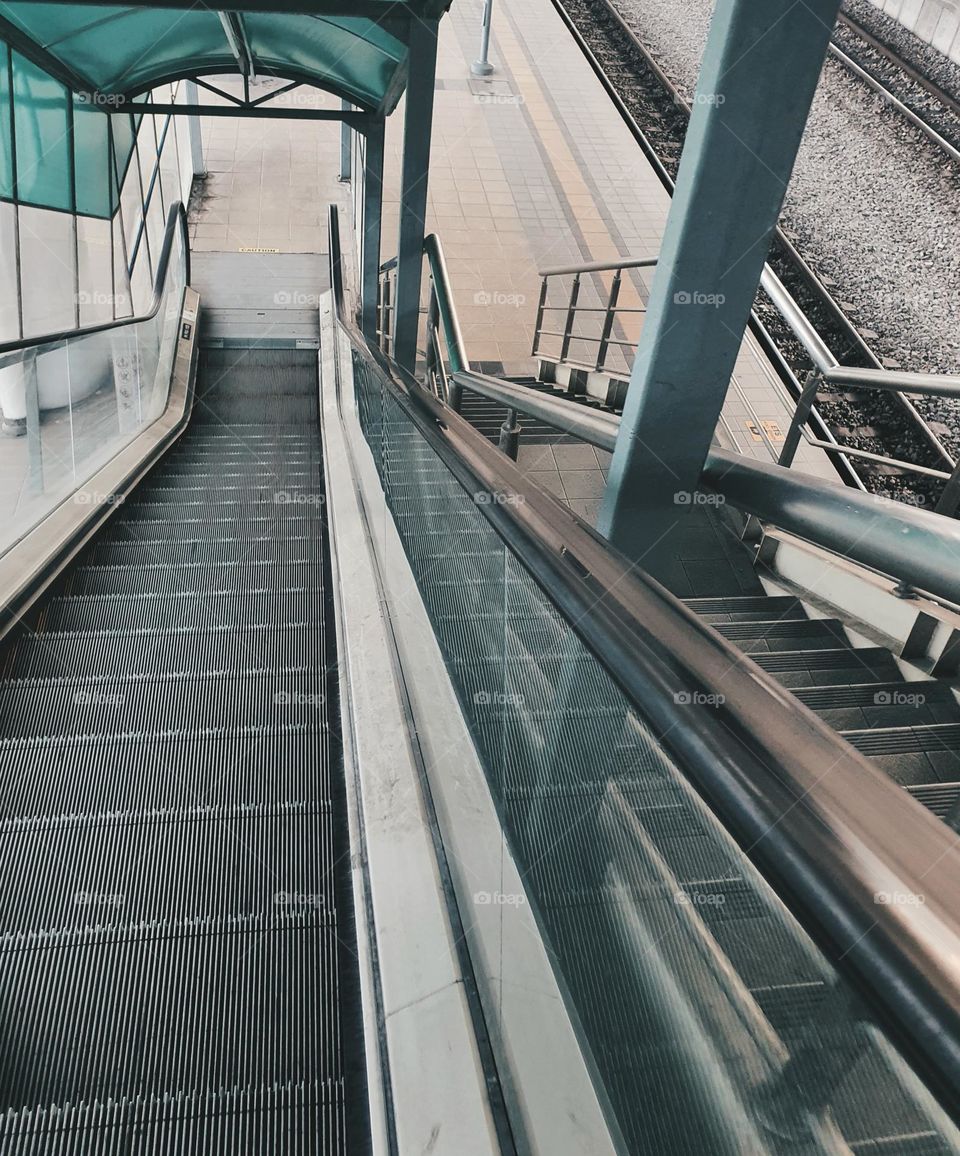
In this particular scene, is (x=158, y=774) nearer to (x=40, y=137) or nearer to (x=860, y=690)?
(x=860, y=690)

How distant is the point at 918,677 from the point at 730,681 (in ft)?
9.26

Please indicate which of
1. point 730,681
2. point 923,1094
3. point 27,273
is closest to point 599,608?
point 730,681

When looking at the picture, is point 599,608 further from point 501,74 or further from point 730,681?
point 501,74

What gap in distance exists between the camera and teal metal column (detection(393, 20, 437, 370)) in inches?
255

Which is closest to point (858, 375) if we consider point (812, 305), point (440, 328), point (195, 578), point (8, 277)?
point (195, 578)

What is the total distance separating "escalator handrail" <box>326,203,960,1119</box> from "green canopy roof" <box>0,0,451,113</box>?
6.21 metres

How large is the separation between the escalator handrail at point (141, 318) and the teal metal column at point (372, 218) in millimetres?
1998

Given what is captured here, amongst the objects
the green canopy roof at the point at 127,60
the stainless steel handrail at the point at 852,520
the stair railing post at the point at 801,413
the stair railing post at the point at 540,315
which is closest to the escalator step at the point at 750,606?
the stair railing post at the point at 801,413

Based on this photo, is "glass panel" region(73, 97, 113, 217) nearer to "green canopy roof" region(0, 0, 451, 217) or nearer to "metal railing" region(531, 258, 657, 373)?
"green canopy roof" region(0, 0, 451, 217)

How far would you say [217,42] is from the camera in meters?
8.29

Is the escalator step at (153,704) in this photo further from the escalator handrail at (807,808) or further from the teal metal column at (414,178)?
the teal metal column at (414,178)

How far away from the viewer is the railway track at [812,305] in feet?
23.0

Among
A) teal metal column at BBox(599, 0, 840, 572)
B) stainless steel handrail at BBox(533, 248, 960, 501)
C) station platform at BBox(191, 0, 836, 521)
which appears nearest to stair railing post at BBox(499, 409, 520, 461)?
stainless steel handrail at BBox(533, 248, 960, 501)

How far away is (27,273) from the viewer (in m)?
8.39
